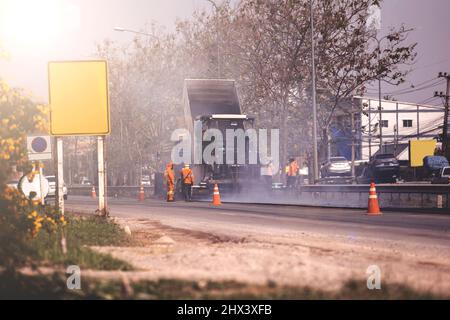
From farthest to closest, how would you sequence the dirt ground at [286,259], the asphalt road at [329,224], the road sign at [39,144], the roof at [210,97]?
the roof at [210,97]
the road sign at [39,144]
the asphalt road at [329,224]
the dirt ground at [286,259]

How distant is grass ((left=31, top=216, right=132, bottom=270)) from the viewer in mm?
9250

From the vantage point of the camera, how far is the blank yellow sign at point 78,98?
621 inches

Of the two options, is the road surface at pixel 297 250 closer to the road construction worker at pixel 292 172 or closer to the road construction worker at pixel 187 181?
the road construction worker at pixel 187 181

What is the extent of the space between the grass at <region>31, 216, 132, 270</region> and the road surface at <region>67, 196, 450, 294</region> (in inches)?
15.7

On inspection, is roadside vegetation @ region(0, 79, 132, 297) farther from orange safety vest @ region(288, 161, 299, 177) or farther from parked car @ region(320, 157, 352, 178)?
parked car @ region(320, 157, 352, 178)

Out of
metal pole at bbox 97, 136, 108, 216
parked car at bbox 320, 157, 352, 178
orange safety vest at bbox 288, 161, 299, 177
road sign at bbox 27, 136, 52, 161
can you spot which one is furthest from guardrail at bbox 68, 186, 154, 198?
metal pole at bbox 97, 136, 108, 216

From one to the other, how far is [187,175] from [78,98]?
55.1 ft

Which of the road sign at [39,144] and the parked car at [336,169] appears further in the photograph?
the parked car at [336,169]

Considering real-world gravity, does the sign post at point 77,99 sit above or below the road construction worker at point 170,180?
above

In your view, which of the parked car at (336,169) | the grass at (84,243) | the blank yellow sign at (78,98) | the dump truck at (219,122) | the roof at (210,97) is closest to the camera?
the grass at (84,243)

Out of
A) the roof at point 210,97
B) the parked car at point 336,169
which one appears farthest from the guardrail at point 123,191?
the roof at point 210,97

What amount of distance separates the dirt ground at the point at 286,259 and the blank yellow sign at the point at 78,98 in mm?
2893

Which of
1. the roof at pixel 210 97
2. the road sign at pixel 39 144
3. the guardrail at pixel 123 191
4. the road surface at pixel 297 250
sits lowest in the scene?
the guardrail at pixel 123 191

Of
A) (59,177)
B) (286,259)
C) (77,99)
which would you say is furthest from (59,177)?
(286,259)
